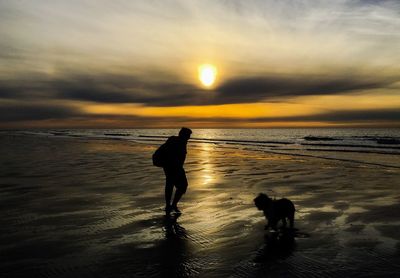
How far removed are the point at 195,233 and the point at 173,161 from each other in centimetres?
207

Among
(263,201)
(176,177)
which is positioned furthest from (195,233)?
(176,177)

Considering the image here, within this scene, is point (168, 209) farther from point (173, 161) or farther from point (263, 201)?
point (263, 201)

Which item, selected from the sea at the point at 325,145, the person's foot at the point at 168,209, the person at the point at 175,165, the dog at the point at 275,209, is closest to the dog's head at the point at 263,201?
the dog at the point at 275,209

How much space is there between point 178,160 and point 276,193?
12.3ft

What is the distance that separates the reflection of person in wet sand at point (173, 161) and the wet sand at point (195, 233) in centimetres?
37

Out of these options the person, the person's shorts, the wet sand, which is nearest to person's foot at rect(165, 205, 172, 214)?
the person

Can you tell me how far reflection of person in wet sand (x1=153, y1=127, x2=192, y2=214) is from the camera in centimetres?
802

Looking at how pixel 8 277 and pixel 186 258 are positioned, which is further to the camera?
pixel 186 258

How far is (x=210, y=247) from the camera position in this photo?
5.63 meters

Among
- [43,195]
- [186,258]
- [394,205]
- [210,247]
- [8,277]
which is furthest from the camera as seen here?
[43,195]

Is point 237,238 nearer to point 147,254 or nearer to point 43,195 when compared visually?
point 147,254

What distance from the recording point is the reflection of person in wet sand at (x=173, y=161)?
316 inches

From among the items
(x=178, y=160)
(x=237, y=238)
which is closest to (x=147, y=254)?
(x=237, y=238)

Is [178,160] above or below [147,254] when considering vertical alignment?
above
